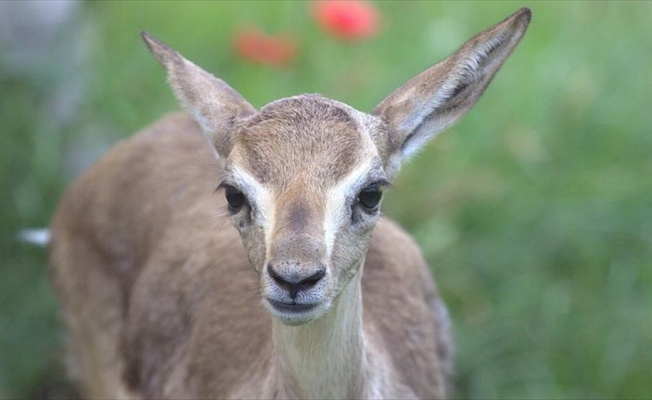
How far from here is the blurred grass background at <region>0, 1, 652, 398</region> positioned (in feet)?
21.5

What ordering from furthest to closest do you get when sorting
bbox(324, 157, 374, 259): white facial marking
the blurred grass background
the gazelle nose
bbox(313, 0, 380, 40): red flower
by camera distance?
bbox(313, 0, 380, 40): red flower < the blurred grass background < bbox(324, 157, 374, 259): white facial marking < the gazelle nose

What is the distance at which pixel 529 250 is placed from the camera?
6910mm

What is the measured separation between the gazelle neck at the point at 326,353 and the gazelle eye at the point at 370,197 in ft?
0.96

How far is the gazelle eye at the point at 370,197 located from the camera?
4340mm

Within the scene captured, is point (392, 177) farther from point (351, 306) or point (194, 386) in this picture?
point (194, 386)

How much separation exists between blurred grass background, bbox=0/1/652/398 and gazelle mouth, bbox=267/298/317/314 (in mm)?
2435

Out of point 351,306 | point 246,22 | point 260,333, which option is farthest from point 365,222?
point 246,22

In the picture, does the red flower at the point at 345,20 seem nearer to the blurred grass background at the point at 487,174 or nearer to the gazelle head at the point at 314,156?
the blurred grass background at the point at 487,174

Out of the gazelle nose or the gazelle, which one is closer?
the gazelle nose

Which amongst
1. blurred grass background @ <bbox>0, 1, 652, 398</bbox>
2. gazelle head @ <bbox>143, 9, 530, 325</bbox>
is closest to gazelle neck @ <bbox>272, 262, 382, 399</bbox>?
gazelle head @ <bbox>143, 9, 530, 325</bbox>

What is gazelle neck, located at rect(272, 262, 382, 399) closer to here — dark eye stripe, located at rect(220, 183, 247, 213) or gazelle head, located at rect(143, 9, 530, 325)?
gazelle head, located at rect(143, 9, 530, 325)

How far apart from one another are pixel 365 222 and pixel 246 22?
4554mm

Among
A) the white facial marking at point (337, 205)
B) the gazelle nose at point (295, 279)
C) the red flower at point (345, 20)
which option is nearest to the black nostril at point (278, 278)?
the gazelle nose at point (295, 279)

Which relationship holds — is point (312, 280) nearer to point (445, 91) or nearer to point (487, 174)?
point (445, 91)
